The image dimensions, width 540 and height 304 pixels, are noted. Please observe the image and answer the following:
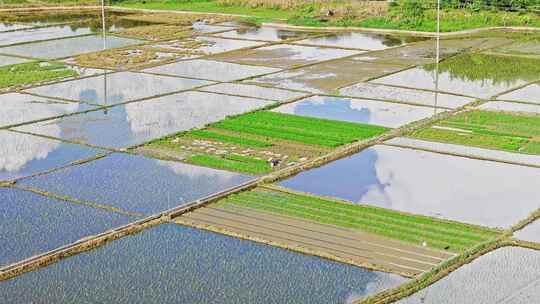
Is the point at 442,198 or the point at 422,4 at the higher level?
the point at 422,4

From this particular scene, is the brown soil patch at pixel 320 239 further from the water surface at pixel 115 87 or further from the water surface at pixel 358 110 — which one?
the water surface at pixel 115 87

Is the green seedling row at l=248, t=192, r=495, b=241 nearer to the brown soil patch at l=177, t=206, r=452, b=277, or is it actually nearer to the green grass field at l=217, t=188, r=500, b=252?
the green grass field at l=217, t=188, r=500, b=252

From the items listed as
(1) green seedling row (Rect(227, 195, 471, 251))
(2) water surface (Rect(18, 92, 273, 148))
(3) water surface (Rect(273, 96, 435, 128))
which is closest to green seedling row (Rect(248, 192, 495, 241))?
(1) green seedling row (Rect(227, 195, 471, 251))

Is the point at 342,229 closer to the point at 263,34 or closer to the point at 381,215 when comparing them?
the point at 381,215

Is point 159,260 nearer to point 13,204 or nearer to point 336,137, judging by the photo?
point 13,204

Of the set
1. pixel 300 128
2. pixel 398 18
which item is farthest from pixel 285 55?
pixel 300 128

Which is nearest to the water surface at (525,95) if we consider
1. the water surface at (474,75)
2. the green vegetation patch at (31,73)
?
the water surface at (474,75)

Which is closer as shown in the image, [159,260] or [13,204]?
[159,260]

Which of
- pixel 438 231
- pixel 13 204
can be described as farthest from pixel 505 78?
pixel 13 204
